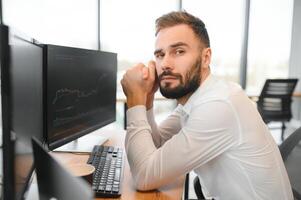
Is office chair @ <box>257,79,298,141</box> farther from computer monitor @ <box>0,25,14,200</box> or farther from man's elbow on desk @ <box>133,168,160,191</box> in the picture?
computer monitor @ <box>0,25,14,200</box>

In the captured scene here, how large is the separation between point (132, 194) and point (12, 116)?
20.4 inches

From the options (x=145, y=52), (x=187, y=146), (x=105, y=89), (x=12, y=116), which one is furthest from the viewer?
(x=145, y=52)

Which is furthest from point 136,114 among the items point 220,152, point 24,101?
point 24,101

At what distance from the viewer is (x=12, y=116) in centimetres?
50

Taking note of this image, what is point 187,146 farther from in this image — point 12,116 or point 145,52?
point 145,52

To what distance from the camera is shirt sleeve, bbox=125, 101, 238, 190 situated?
3.00 ft

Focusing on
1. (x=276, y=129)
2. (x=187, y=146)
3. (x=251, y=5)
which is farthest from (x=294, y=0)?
(x=187, y=146)

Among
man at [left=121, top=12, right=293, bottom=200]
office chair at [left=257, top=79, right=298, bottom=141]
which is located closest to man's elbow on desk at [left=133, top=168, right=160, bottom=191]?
man at [left=121, top=12, right=293, bottom=200]

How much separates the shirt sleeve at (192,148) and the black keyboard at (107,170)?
0.07 metres

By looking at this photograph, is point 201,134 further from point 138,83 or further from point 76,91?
point 76,91

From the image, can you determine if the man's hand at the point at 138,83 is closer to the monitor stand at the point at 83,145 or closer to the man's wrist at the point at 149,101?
the man's wrist at the point at 149,101

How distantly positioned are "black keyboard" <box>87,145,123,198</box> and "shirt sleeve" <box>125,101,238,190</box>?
0.07 m

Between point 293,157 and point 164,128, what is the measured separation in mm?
557

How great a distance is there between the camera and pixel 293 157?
1166mm
